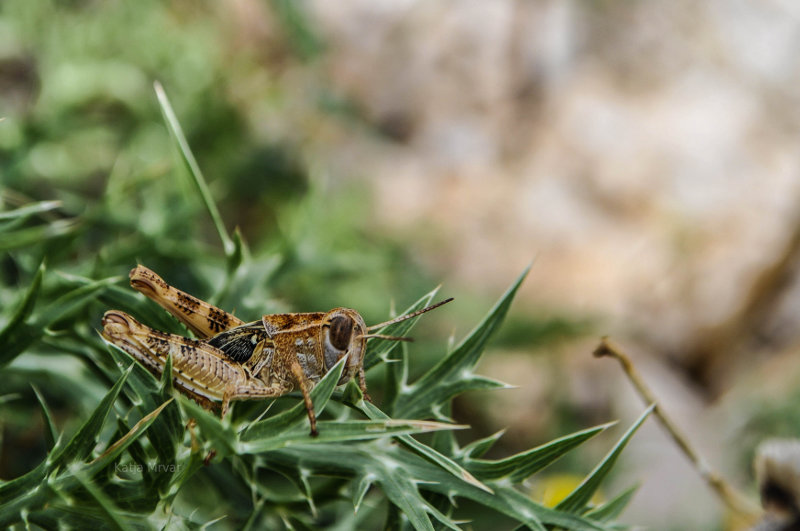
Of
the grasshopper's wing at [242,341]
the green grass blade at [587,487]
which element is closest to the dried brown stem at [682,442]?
the green grass blade at [587,487]

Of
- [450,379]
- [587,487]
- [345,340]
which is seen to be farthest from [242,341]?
[587,487]

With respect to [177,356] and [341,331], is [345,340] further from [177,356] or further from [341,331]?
[177,356]

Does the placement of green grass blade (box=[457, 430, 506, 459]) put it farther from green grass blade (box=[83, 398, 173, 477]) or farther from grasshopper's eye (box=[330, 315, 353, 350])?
green grass blade (box=[83, 398, 173, 477])

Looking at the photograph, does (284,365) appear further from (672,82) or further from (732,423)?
(672,82)

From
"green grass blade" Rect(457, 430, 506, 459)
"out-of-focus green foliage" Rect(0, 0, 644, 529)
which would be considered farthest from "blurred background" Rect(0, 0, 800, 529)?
"green grass blade" Rect(457, 430, 506, 459)

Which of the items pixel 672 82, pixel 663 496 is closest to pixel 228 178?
pixel 663 496

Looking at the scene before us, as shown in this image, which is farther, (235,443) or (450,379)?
(450,379)

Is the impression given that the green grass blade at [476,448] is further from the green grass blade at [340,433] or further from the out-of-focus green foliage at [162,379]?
the green grass blade at [340,433]
